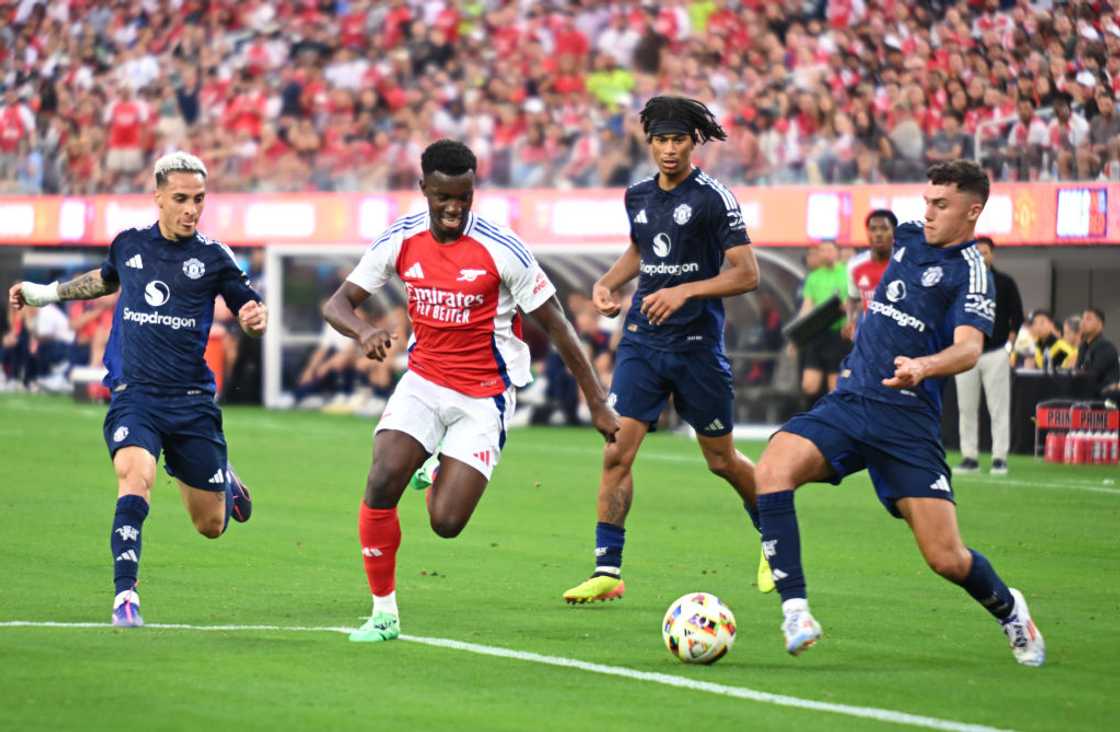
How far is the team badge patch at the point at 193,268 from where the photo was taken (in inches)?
368

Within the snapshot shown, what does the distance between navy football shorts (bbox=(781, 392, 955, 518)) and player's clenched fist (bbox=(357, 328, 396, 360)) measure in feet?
5.74

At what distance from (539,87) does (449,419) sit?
2142 centimetres

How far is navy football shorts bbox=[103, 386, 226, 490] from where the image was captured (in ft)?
30.0

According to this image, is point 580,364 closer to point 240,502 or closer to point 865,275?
point 240,502

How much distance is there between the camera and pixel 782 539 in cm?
784

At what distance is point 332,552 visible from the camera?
38.9ft

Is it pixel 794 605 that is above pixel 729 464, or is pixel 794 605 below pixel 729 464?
below

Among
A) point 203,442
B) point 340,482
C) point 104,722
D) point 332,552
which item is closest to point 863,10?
point 340,482

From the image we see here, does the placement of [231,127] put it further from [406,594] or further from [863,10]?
[406,594]

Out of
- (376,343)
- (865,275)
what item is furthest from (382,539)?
(865,275)

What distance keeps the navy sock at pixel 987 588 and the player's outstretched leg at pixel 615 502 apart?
2.50 metres

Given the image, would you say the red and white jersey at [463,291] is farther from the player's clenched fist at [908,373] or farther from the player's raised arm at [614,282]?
the player's clenched fist at [908,373]

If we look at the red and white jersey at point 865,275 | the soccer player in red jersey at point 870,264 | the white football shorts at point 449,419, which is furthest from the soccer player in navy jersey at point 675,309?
the red and white jersey at point 865,275

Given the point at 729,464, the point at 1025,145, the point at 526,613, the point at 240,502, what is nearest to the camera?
the point at 526,613
